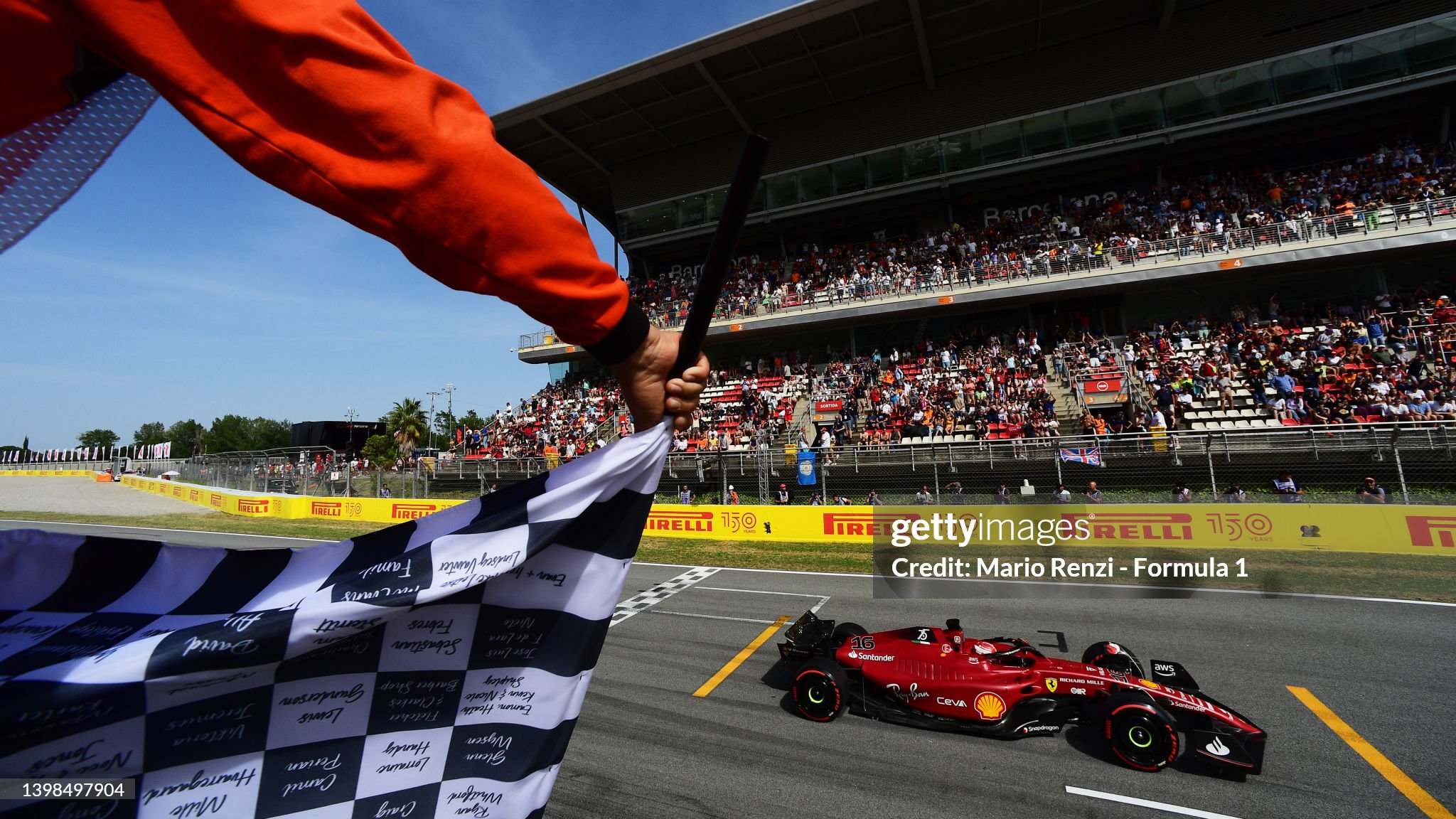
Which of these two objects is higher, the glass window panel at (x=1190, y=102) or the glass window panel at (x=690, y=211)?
the glass window panel at (x=690, y=211)

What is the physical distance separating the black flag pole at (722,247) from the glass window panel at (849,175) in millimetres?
29014

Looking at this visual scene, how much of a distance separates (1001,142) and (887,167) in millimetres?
4577

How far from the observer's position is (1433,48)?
2025 cm

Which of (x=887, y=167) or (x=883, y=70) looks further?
(x=887, y=167)

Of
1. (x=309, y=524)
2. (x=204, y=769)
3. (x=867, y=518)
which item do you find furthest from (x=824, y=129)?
(x=204, y=769)

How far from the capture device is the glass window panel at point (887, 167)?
1078 inches

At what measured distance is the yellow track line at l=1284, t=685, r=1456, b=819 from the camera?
4.76 m

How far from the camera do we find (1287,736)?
228 inches

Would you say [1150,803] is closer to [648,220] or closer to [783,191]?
[783,191]

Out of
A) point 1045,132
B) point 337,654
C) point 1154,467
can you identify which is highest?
point 1045,132

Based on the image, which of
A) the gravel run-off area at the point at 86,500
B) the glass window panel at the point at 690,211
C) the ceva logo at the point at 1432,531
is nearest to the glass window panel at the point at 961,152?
the glass window panel at the point at 690,211

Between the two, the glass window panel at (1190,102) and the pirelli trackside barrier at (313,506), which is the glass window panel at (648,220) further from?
the glass window panel at (1190,102)

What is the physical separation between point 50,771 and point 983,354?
2427 cm

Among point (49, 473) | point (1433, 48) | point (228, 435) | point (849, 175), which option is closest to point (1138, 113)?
point (1433, 48)
